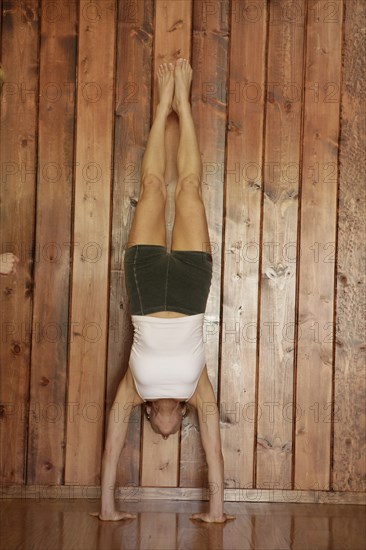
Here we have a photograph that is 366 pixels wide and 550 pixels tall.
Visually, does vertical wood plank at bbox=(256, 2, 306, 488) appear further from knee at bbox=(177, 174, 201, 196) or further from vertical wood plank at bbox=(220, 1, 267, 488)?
knee at bbox=(177, 174, 201, 196)

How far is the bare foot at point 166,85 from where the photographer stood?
9.95 ft

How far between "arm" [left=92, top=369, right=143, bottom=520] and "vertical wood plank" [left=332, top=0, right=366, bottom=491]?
93cm

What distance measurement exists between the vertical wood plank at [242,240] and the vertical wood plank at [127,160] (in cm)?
38

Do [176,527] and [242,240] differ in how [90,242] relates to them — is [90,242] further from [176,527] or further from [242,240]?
[176,527]

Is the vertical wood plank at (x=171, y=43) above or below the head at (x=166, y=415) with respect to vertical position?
above

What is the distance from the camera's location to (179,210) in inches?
116

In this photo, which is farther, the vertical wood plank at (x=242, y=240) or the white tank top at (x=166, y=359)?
the vertical wood plank at (x=242, y=240)

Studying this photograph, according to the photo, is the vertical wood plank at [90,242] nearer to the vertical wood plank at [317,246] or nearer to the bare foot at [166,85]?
the bare foot at [166,85]

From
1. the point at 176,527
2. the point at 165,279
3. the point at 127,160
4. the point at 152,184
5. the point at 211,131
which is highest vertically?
the point at 211,131

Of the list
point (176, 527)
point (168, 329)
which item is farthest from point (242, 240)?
point (176, 527)

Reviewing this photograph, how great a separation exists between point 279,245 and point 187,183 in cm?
52

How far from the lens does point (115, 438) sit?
281 centimetres

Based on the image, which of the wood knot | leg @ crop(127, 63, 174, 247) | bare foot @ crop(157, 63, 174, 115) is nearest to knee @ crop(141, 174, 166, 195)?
leg @ crop(127, 63, 174, 247)

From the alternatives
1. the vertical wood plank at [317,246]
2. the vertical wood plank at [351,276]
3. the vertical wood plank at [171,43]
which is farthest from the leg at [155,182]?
the vertical wood plank at [351,276]
